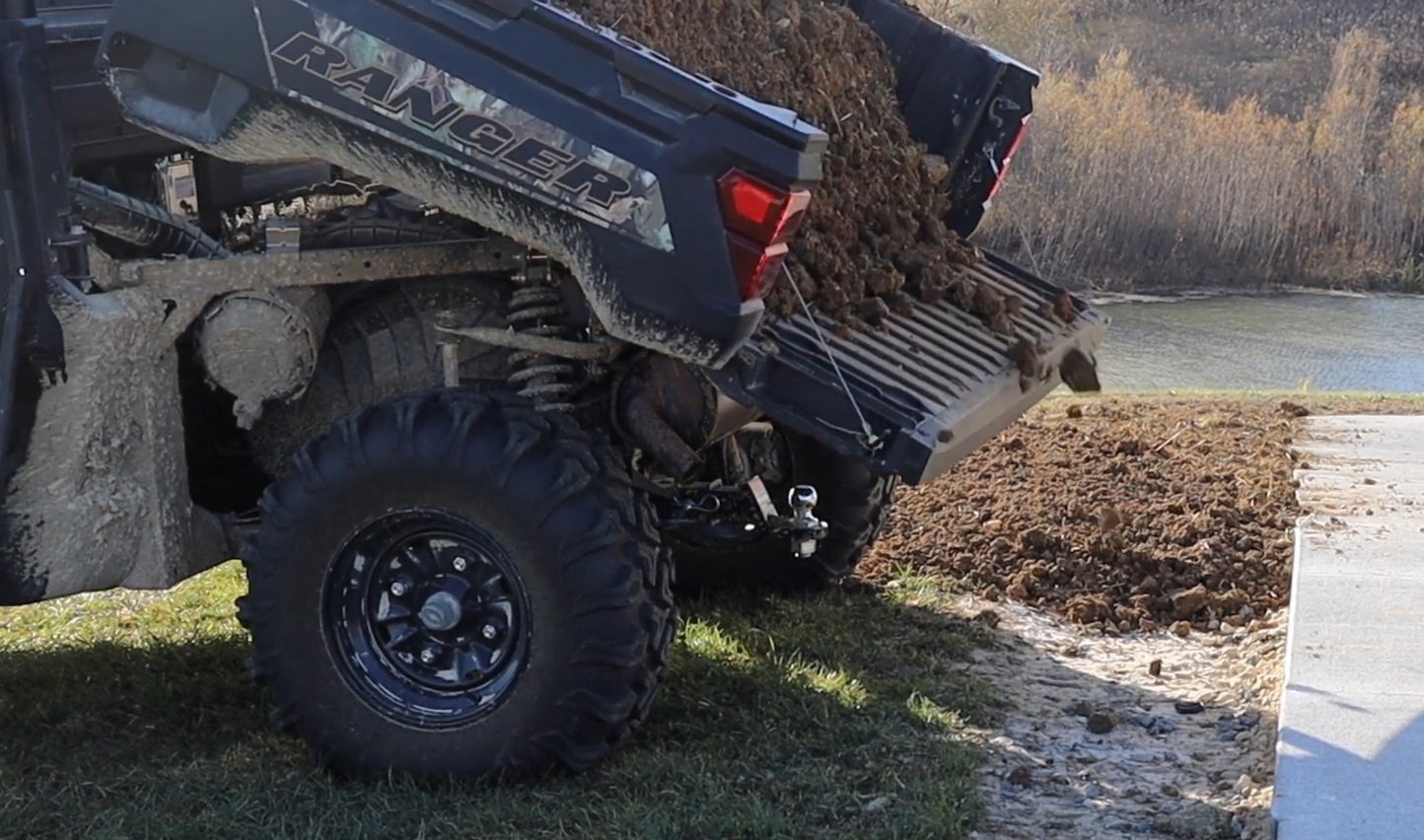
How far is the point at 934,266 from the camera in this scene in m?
5.54

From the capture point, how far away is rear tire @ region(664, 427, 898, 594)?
20.0 feet

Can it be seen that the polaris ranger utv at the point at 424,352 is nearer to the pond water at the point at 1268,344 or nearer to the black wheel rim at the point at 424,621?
the black wheel rim at the point at 424,621

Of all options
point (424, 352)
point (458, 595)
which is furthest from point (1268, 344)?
point (458, 595)

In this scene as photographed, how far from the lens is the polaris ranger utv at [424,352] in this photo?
13.9 feet

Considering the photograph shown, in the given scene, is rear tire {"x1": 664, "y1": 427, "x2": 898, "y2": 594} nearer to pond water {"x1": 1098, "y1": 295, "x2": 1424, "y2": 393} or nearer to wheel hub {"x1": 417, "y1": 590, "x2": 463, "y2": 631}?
wheel hub {"x1": 417, "y1": 590, "x2": 463, "y2": 631}

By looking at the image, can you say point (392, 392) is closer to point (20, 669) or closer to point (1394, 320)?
point (20, 669)

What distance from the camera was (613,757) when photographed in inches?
188

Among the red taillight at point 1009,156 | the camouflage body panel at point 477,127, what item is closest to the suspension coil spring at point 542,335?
the camouflage body panel at point 477,127

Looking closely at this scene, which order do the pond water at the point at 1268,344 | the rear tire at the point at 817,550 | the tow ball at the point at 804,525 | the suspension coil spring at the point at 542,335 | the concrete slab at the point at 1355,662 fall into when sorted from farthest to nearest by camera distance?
the pond water at the point at 1268,344 < the rear tire at the point at 817,550 < the tow ball at the point at 804,525 < the suspension coil spring at the point at 542,335 < the concrete slab at the point at 1355,662

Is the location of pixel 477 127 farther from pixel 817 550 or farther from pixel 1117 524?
pixel 1117 524

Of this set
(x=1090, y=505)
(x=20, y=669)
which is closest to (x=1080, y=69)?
(x=1090, y=505)

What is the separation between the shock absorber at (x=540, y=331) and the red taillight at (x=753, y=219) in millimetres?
705

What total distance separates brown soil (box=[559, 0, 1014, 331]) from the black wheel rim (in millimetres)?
1132

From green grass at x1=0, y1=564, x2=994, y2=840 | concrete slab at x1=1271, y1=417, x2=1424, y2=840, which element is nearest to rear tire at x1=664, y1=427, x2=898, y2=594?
green grass at x1=0, y1=564, x2=994, y2=840
